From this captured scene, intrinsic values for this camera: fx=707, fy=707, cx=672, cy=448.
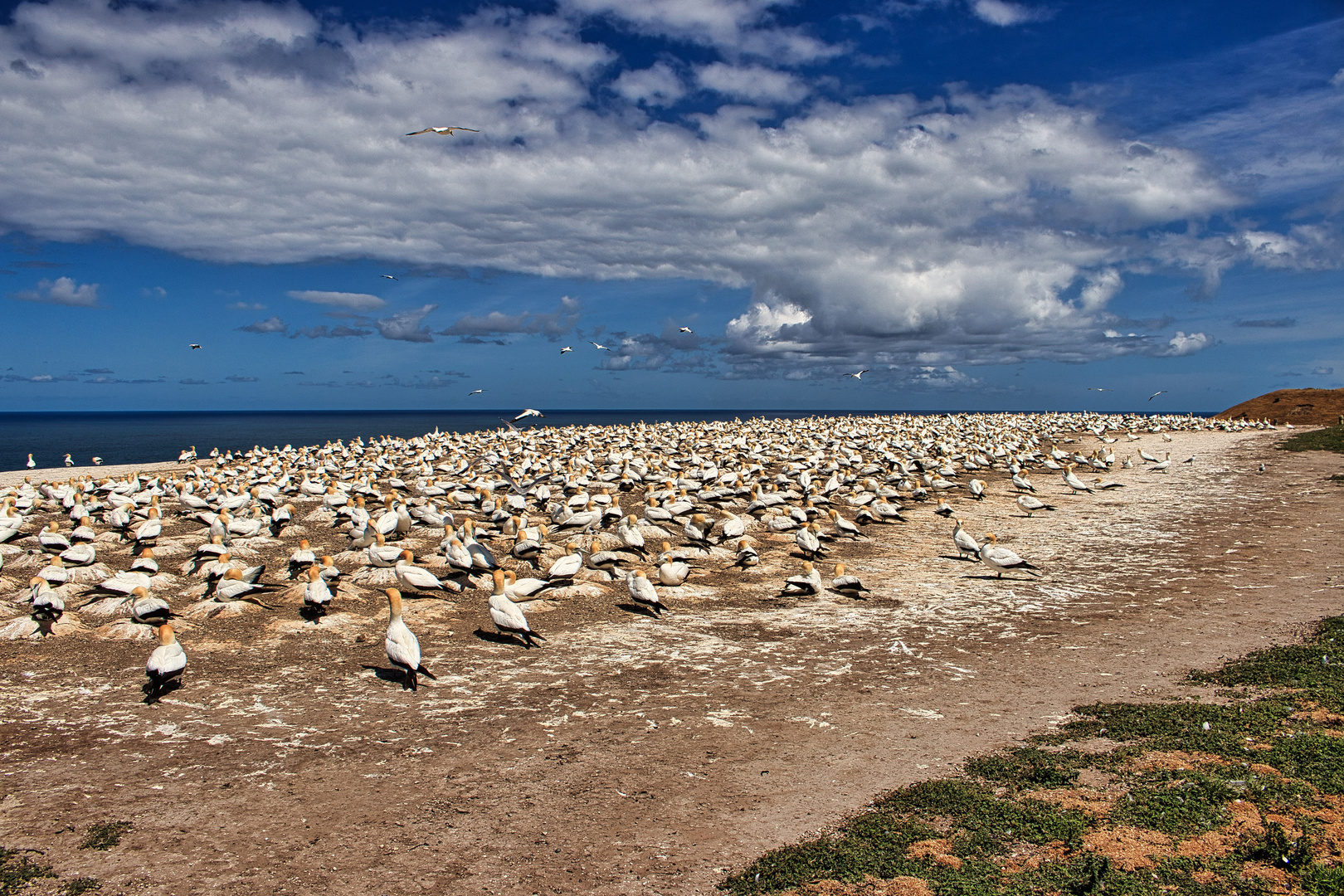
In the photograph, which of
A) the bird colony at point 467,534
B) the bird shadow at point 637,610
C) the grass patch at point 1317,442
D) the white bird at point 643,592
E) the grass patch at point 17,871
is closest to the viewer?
the grass patch at point 17,871

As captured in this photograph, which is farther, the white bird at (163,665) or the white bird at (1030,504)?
the white bird at (1030,504)

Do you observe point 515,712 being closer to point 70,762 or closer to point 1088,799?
point 70,762

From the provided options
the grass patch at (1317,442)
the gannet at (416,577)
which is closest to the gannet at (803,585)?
the gannet at (416,577)

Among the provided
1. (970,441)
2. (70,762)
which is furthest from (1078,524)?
(970,441)

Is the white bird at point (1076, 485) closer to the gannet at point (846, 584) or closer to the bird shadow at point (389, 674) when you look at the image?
the gannet at point (846, 584)

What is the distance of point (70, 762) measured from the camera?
7.19 meters

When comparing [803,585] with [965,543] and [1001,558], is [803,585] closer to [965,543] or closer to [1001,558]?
[1001,558]

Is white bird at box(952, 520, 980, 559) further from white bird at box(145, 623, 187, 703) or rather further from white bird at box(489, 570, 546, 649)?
white bird at box(145, 623, 187, 703)

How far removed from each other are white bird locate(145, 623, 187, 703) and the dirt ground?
0.25m

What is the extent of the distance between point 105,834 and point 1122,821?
8289 millimetres

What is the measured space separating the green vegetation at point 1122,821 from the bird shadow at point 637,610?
7063 mm

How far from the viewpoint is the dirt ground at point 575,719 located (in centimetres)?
575

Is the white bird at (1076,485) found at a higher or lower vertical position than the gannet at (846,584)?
higher

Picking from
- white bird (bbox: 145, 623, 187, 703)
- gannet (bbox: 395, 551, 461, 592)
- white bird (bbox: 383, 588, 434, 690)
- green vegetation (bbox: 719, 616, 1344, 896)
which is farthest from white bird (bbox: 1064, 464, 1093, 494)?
white bird (bbox: 145, 623, 187, 703)
